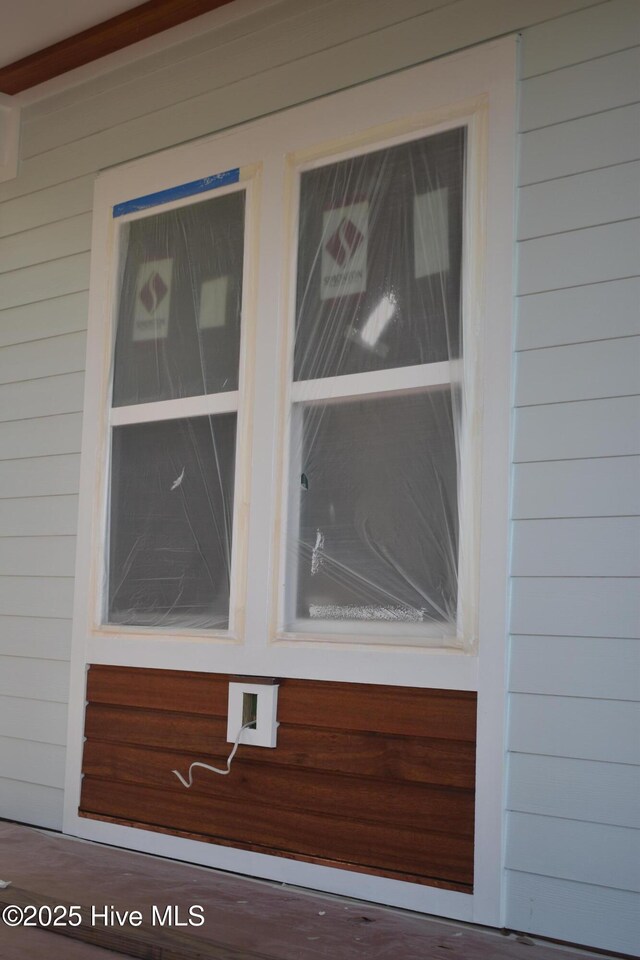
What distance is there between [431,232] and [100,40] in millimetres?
1410

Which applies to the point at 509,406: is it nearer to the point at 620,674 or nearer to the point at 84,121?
the point at 620,674

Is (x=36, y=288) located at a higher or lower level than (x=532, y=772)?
higher

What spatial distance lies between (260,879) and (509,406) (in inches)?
53.2

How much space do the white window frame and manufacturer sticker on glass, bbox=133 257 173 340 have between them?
0.12m

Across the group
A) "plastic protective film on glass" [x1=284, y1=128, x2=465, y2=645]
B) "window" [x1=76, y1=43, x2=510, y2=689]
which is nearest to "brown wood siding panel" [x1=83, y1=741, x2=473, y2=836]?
"window" [x1=76, y1=43, x2=510, y2=689]

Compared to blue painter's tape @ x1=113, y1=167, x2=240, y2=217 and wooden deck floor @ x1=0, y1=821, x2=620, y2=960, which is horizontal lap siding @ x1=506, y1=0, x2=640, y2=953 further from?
blue painter's tape @ x1=113, y1=167, x2=240, y2=217

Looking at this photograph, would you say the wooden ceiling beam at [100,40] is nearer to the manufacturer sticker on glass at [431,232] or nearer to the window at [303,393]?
the window at [303,393]

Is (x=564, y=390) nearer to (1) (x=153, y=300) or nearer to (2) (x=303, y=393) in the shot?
(2) (x=303, y=393)

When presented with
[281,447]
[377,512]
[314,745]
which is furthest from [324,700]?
[281,447]

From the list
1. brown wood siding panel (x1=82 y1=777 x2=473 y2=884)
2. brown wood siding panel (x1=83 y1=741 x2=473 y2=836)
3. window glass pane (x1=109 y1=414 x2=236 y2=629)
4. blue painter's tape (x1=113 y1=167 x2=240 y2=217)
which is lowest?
brown wood siding panel (x1=82 y1=777 x2=473 y2=884)

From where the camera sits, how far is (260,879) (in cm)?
235

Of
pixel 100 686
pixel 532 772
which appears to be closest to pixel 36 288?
pixel 100 686

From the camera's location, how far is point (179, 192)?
9.28 feet

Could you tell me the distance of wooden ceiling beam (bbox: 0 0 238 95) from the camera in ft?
9.09
